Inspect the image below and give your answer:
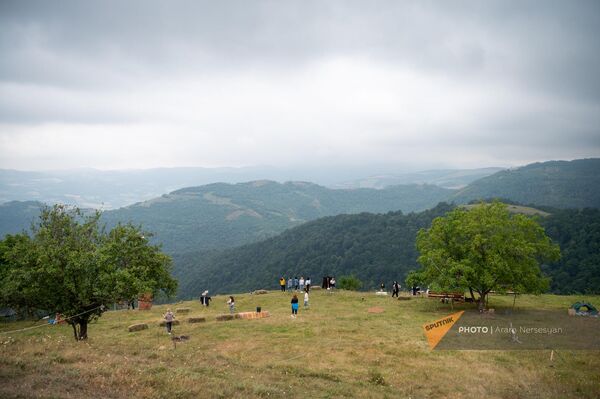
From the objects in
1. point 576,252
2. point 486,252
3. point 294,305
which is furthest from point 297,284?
point 576,252

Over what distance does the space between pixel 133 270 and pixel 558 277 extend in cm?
12298

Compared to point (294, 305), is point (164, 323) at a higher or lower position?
lower

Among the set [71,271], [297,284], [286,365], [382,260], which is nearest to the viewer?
[286,365]

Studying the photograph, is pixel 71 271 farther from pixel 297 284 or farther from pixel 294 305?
pixel 297 284

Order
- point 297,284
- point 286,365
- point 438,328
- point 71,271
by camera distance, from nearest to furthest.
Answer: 1. point 286,365
2. point 71,271
3. point 438,328
4. point 297,284

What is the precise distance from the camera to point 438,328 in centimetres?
2919

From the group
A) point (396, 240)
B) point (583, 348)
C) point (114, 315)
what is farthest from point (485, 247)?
point (396, 240)

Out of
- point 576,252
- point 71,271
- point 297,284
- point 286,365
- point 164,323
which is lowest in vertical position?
point 576,252

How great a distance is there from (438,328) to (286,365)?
14108mm

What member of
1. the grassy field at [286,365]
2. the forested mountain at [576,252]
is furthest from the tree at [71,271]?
the forested mountain at [576,252]

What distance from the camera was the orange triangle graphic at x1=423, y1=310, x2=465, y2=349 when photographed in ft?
86.3

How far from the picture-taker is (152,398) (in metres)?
13.4

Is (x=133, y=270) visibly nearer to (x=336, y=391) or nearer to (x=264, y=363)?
(x=264, y=363)

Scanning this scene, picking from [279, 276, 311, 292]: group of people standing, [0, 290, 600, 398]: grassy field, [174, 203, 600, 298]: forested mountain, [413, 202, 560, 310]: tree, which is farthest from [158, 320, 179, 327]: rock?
[174, 203, 600, 298]: forested mountain
